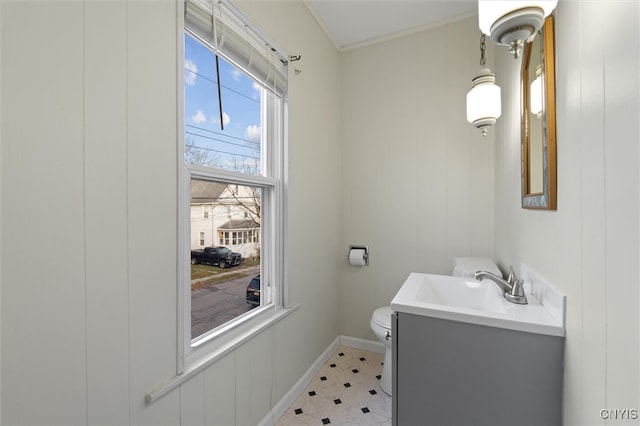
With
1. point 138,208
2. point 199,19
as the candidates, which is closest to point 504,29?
point 199,19

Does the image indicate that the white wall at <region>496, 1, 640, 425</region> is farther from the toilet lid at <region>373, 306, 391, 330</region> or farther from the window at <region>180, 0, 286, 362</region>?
the window at <region>180, 0, 286, 362</region>

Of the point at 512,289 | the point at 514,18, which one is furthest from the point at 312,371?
the point at 514,18

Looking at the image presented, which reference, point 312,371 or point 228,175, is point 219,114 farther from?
point 312,371

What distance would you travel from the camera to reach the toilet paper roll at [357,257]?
2.44 m

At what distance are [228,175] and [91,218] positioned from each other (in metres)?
0.60

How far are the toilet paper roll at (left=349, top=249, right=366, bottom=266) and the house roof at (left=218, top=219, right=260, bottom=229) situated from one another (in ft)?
3.39

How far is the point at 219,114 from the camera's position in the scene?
4.45 ft

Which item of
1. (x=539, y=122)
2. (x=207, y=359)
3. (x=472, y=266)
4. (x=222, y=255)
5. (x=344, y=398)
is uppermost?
(x=539, y=122)

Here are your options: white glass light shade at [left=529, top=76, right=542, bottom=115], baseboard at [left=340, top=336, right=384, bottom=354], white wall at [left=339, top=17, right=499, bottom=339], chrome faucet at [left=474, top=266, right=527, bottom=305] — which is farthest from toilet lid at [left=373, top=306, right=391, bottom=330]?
white glass light shade at [left=529, top=76, right=542, bottom=115]

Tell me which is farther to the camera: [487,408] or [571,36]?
[487,408]

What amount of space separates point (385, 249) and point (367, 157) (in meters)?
0.80

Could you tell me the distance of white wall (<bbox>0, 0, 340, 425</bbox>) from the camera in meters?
0.69

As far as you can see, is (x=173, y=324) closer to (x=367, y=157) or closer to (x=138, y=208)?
(x=138, y=208)

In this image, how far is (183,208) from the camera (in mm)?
1126
